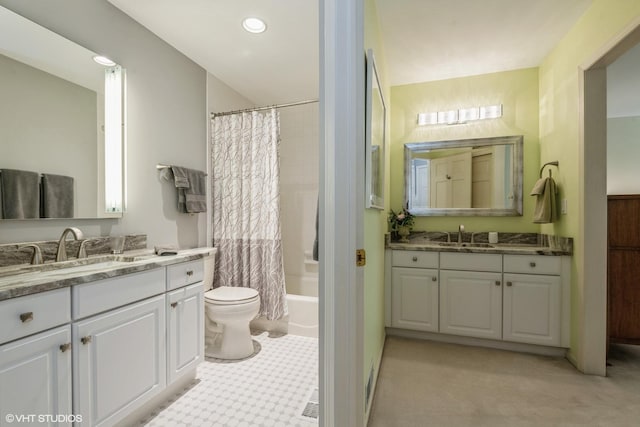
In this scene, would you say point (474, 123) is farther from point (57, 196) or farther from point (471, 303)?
point (57, 196)

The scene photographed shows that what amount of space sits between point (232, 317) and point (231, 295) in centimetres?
18

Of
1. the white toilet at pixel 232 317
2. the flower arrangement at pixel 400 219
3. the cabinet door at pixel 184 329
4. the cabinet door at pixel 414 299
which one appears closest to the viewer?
the cabinet door at pixel 184 329

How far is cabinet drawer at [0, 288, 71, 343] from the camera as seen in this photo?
93 cm

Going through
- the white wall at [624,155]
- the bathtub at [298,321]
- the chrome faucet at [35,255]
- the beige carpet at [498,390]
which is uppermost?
the white wall at [624,155]

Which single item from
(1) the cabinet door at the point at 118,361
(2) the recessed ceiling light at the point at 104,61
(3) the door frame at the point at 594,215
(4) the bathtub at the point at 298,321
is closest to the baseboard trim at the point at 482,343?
(3) the door frame at the point at 594,215

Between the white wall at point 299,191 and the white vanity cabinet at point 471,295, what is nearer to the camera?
the white vanity cabinet at point 471,295

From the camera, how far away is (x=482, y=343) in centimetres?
234

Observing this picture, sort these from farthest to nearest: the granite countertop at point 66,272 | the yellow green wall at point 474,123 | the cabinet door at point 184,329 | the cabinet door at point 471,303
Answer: the yellow green wall at point 474,123 → the cabinet door at point 471,303 → the cabinet door at point 184,329 → the granite countertop at point 66,272

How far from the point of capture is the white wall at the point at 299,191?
124 inches

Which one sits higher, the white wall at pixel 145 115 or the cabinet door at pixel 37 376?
the white wall at pixel 145 115

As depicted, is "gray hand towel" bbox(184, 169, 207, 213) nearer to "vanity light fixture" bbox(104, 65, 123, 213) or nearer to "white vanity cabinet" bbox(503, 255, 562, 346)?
"vanity light fixture" bbox(104, 65, 123, 213)

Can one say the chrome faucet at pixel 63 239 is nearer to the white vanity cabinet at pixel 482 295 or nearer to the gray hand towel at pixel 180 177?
the gray hand towel at pixel 180 177

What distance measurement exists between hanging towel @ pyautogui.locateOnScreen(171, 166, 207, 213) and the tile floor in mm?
1195

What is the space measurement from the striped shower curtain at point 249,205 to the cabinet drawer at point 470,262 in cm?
143
